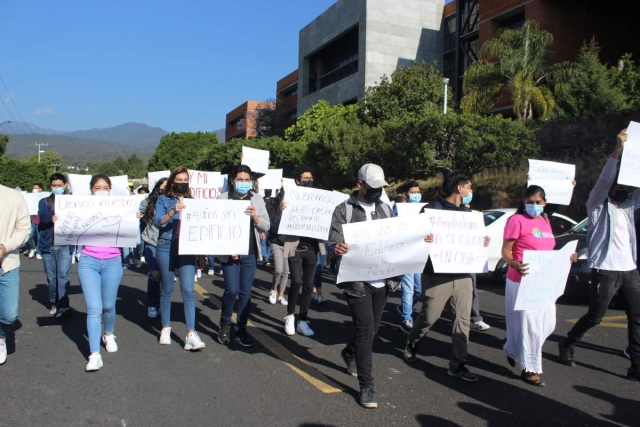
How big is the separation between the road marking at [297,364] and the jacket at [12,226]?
2.65 meters

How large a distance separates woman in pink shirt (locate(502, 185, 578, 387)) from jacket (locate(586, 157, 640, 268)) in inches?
14.6

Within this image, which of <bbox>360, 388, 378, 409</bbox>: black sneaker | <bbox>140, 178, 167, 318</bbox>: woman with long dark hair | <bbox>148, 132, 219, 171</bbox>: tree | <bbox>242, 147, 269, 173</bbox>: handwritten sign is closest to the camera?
<bbox>360, 388, 378, 409</bbox>: black sneaker

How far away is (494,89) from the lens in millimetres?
24719

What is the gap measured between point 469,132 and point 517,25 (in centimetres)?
1886

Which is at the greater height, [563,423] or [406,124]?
[406,124]

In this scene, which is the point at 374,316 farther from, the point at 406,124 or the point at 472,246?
the point at 406,124

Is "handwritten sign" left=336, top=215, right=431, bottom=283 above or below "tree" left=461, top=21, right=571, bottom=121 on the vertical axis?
below

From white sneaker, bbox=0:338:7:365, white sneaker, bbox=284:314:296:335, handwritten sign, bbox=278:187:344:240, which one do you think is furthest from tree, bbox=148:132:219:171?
white sneaker, bbox=0:338:7:365

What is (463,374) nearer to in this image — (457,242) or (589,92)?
(457,242)

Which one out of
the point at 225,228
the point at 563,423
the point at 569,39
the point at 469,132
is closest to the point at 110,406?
the point at 225,228

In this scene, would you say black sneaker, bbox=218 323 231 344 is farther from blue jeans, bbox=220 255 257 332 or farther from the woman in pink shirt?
the woman in pink shirt

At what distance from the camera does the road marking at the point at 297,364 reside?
488 cm

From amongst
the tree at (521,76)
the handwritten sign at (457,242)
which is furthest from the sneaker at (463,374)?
the tree at (521,76)

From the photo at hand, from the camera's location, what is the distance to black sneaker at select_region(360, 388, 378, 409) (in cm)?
436
